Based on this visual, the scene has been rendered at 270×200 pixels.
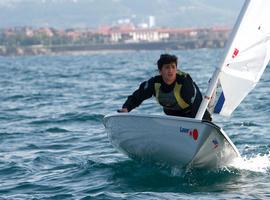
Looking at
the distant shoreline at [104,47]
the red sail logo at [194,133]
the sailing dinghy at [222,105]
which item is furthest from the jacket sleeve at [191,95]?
the distant shoreline at [104,47]

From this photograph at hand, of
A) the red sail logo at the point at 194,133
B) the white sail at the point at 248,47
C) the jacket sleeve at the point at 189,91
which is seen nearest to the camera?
the red sail logo at the point at 194,133

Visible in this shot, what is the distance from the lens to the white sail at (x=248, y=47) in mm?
9125

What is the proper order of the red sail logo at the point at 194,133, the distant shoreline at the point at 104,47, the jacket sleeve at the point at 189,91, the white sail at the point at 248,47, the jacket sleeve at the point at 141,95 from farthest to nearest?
the distant shoreline at the point at 104,47, the jacket sleeve at the point at 141,95, the jacket sleeve at the point at 189,91, the white sail at the point at 248,47, the red sail logo at the point at 194,133

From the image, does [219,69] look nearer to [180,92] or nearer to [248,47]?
[248,47]

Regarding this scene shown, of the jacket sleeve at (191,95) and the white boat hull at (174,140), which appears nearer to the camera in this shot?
the white boat hull at (174,140)

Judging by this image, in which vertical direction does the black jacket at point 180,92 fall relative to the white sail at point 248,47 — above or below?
below

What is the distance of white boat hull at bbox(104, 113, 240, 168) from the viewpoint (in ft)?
29.8

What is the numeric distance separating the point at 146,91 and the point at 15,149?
11.8 feet

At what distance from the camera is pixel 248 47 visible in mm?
9172

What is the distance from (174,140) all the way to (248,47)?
132 cm

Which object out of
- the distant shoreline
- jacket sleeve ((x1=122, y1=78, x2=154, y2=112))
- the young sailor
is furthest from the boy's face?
the distant shoreline

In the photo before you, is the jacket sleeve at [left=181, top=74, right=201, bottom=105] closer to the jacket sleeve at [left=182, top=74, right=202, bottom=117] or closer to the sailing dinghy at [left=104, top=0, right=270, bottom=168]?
the jacket sleeve at [left=182, top=74, right=202, bottom=117]

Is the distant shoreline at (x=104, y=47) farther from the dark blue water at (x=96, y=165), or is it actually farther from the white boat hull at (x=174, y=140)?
the white boat hull at (x=174, y=140)

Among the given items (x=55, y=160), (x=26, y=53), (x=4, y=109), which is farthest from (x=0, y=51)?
(x=55, y=160)
